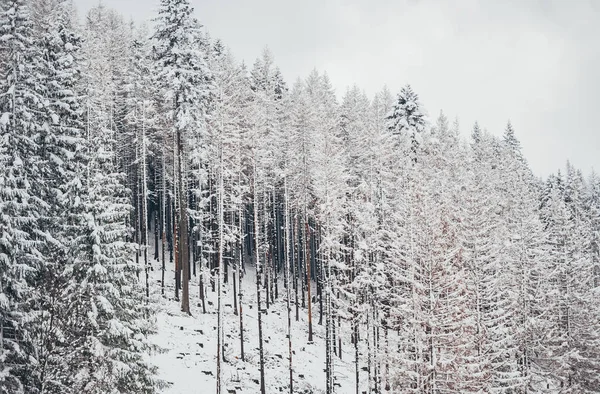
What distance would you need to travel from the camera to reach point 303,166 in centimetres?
3281

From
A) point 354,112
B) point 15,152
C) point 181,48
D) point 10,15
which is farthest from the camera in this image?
point 354,112

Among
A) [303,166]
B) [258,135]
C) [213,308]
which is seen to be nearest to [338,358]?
[213,308]

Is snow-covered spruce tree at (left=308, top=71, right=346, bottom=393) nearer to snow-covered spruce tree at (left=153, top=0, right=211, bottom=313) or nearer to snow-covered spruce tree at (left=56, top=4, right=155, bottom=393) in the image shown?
snow-covered spruce tree at (left=153, top=0, right=211, bottom=313)

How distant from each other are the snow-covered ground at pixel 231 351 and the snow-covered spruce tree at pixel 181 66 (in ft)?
7.26

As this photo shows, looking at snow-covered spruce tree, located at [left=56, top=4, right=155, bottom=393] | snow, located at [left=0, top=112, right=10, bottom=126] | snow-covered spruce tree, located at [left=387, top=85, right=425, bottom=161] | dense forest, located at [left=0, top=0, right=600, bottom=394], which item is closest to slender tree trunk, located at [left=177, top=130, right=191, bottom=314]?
dense forest, located at [left=0, top=0, right=600, bottom=394]

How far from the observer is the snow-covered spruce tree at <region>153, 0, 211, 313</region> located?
29.1m

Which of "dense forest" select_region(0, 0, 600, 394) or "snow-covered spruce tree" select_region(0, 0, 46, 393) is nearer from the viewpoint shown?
"snow-covered spruce tree" select_region(0, 0, 46, 393)

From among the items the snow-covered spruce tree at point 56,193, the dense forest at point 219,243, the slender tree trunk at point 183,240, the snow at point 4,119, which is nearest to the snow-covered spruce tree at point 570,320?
the dense forest at point 219,243

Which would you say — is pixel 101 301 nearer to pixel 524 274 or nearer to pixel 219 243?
pixel 219 243

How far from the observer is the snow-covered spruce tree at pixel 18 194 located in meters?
15.3

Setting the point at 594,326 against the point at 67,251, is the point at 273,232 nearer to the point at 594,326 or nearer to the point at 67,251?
the point at 594,326

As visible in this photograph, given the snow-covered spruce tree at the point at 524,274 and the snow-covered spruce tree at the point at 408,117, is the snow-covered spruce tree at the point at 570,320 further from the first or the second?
the snow-covered spruce tree at the point at 408,117

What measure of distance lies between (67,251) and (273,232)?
121 feet

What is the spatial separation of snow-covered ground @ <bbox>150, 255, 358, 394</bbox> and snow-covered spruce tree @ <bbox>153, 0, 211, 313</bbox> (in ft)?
7.26
